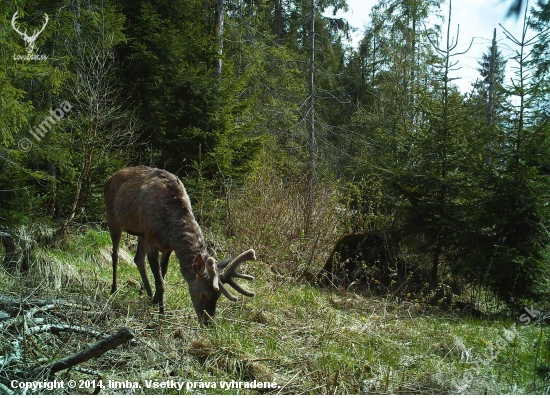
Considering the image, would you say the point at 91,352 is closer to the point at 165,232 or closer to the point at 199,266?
the point at 199,266

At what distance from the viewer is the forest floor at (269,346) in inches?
185

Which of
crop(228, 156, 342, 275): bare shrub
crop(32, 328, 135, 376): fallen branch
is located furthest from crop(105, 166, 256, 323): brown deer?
crop(228, 156, 342, 275): bare shrub

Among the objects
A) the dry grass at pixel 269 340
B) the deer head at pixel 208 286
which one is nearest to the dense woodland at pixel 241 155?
the dry grass at pixel 269 340

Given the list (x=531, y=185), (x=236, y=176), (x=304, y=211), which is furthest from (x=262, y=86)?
(x=531, y=185)

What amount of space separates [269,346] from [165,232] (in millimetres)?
2177

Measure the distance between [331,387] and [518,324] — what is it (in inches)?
184

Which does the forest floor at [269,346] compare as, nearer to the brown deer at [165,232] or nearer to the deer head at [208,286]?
the deer head at [208,286]

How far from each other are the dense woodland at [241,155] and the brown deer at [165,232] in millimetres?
2322

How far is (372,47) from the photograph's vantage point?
31312 millimetres

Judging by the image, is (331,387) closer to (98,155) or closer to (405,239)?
(405,239)

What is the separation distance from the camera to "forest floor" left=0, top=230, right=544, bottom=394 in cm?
469

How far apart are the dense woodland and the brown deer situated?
232cm

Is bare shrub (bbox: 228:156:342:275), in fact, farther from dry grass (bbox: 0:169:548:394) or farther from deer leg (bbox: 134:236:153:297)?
deer leg (bbox: 134:236:153:297)

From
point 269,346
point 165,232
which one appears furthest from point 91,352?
point 165,232
